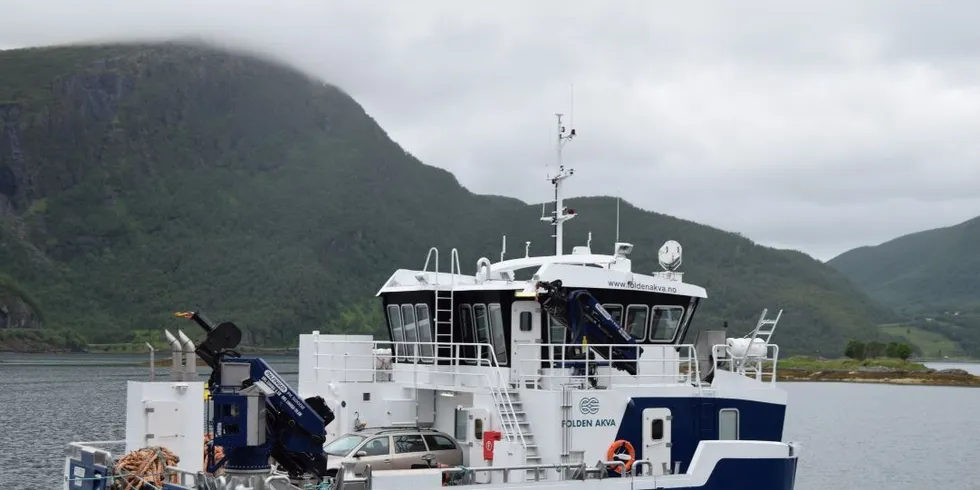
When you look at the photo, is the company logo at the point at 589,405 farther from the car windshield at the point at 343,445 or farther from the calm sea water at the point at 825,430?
the calm sea water at the point at 825,430

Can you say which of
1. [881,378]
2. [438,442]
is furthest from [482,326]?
[881,378]

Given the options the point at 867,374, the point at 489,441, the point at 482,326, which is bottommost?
the point at 867,374

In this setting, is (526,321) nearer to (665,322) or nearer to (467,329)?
(467,329)

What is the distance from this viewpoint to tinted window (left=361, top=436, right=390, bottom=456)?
60.7 ft

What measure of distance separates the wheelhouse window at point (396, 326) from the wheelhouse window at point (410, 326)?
13cm

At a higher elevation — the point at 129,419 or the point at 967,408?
the point at 129,419

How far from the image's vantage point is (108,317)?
17625cm

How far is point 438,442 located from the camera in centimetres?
1920

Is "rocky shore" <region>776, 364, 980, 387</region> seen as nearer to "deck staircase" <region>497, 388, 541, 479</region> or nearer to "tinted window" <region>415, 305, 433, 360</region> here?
"tinted window" <region>415, 305, 433, 360</region>

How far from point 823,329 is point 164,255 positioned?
114277mm

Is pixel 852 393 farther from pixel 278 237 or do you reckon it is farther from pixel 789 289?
pixel 278 237

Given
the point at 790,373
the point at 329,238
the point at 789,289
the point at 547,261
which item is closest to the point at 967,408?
the point at 790,373

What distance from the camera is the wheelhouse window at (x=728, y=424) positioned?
65.4ft

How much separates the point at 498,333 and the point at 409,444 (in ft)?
8.36
